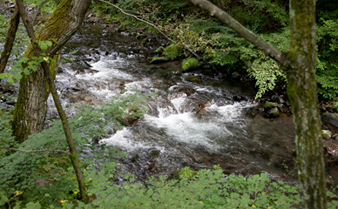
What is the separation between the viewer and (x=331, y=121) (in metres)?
7.06

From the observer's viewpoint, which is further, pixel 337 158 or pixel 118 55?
pixel 118 55

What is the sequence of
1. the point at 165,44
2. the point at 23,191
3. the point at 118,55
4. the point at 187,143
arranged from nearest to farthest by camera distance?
the point at 23,191
the point at 187,143
the point at 118,55
the point at 165,44

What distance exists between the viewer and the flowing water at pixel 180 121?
5578mm

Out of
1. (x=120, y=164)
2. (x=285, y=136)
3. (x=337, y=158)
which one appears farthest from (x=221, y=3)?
(x=120, y=164)

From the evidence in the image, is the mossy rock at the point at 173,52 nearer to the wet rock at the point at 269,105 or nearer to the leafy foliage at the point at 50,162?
the wet rock at the point at 269,105

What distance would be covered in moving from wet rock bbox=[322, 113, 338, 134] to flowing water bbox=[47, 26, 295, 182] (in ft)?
3.99

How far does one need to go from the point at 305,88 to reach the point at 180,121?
19.3 ft

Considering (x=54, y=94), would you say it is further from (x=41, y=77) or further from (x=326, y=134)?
(x=326, y=134)

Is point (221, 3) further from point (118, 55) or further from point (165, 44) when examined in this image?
point (118, 55)

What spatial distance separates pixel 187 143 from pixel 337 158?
404 cm

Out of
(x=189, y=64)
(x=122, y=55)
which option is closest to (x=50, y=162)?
(x=189, y=64)

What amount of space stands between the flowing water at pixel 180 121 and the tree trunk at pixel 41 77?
4.35 ft

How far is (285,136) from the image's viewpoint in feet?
21.8

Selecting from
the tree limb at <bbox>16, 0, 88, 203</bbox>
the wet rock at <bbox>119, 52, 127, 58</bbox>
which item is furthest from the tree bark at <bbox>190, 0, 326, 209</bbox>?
the wet rock at <bbox>119, 52, 127, 58</bbox>
